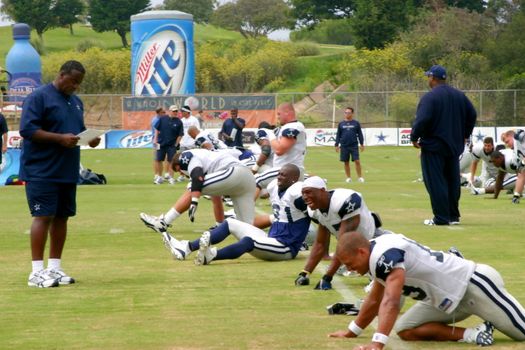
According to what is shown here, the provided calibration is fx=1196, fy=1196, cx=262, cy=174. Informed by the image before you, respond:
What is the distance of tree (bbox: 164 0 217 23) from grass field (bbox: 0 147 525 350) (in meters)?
134

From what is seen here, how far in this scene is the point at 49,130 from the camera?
34.9 ft

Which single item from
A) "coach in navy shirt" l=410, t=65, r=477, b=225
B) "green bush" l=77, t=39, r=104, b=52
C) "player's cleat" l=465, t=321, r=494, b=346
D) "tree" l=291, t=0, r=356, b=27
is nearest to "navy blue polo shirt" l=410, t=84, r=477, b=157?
"coach in navy shirt" l=410, t=65, r=477, b=225

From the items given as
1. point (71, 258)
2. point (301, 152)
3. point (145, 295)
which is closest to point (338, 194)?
point (145, 295)

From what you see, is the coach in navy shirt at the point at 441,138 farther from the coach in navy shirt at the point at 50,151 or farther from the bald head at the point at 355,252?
the bald head at the point at 355,252

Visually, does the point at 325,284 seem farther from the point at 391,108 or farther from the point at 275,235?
the point at 391,108

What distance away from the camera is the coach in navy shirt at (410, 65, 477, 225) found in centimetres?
1630

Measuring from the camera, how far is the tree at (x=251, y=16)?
138 meters

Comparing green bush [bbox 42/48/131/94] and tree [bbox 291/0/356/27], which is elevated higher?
tree [bbox 291/0/356/27]

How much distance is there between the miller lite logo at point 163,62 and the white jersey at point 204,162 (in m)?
40.9

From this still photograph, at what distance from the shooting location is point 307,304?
9586 mm

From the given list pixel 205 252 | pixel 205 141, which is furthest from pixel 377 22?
pixel 205 252

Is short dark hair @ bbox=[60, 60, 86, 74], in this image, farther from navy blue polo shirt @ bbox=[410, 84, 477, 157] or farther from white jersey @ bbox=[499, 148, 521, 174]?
white jersey @ bbox=[499, 148, 521, 174]

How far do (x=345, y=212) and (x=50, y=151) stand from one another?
2698 mm

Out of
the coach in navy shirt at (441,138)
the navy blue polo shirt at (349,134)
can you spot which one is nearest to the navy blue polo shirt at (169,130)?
the navy blue polo shirt at (349,134)
